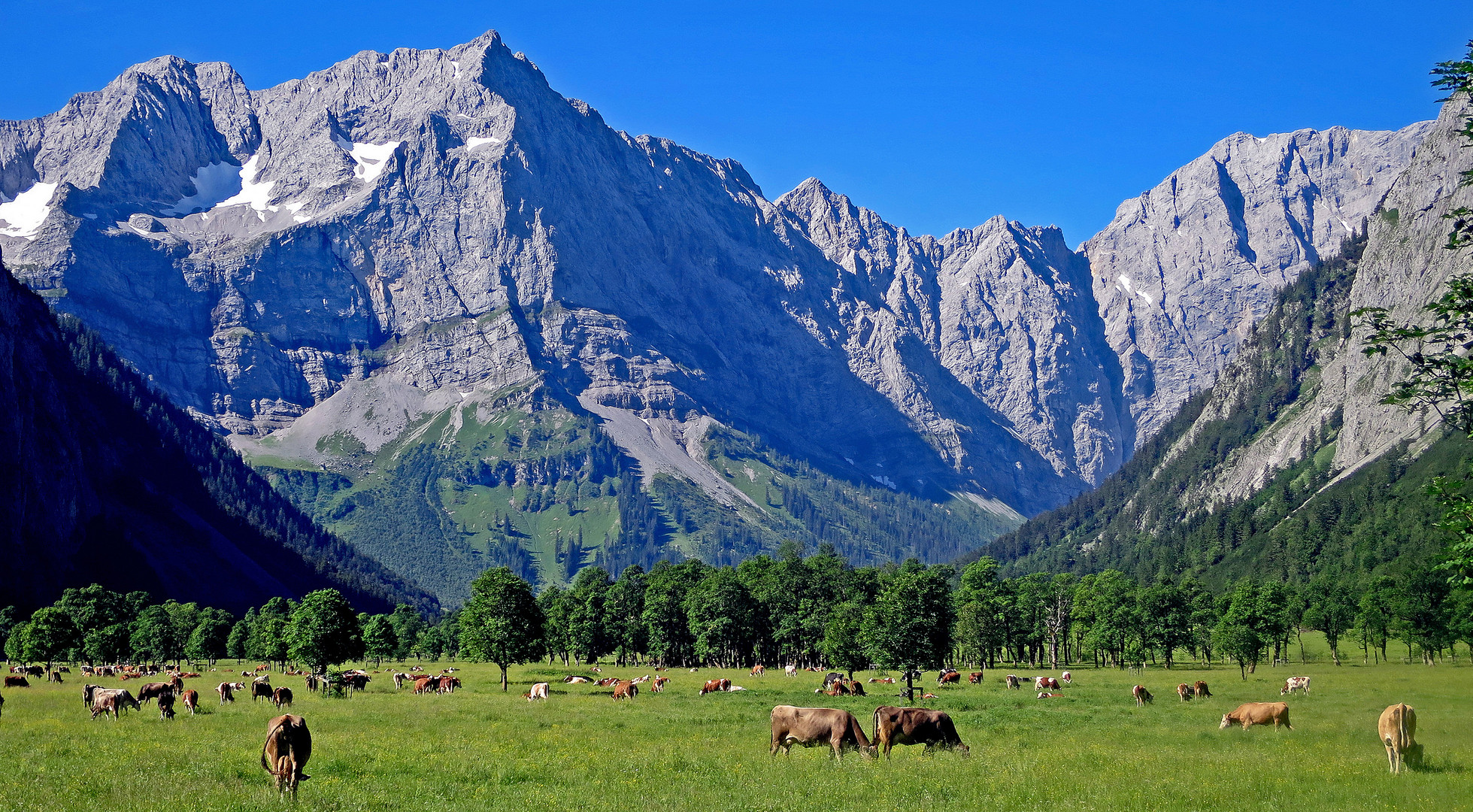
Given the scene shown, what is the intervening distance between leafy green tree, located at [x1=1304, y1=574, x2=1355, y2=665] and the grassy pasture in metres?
79.0

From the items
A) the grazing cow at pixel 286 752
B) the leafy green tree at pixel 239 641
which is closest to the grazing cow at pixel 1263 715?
the grazing cow at pixel 286 752

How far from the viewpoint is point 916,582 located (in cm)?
8588

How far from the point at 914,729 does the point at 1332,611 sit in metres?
125

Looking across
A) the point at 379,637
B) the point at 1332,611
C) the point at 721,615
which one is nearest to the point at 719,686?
the point at 721,615

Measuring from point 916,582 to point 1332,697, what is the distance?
32021 millimetres

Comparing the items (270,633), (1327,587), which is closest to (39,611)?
(270,633)

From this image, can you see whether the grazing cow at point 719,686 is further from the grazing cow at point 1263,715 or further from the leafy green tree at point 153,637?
the leafy green tree at point 153,637

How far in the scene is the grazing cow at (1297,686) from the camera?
80219 millimetres

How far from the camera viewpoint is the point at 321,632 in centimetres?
8725

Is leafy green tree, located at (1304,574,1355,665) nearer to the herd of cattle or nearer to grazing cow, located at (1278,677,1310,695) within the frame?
grazing cow, located at (1278,677,1310,695)

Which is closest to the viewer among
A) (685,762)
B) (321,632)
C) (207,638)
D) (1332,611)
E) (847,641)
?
(685,762)

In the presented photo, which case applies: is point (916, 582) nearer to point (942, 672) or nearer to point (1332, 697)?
point (942, 672)

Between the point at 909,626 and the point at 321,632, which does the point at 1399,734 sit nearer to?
the point at 909,626

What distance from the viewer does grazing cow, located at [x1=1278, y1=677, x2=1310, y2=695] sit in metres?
80.2
